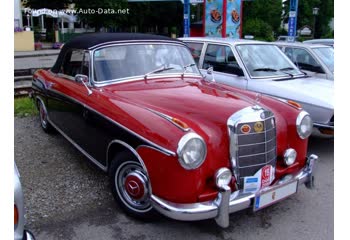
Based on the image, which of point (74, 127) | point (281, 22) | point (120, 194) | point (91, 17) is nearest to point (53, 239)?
point (120, 194)

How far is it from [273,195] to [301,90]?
2.72 meters

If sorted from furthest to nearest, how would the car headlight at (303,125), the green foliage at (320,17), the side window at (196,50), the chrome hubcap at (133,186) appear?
the green foliage at (320,17) → the side window at (196,50) → the car headlight at (303,125) → the chrome hubcap at (133,186)

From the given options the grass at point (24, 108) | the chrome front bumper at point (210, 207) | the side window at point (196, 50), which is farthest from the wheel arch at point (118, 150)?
the grass at point (24, 108)

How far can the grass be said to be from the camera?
737cm

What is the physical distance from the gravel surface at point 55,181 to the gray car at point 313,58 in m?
5.06

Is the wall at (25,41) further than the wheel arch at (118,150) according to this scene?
Yes

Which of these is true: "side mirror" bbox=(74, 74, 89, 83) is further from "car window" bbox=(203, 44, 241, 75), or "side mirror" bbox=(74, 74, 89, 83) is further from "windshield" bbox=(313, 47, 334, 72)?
"windshield" bbox=(313, 47, 334, 72)

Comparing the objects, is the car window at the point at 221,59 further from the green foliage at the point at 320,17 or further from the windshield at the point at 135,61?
the green foliage at the point at 320,17

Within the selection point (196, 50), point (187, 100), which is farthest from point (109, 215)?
point (196, 50)

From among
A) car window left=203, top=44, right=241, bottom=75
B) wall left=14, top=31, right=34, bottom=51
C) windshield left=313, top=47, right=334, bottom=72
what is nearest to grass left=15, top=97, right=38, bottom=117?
car window left=203, top=44, right=241, bottom=75

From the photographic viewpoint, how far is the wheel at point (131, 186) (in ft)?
10.9

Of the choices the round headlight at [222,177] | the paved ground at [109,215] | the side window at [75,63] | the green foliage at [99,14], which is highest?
the green foliage at [99,14]

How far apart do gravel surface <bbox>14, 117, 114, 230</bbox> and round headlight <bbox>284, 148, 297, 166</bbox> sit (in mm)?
1912

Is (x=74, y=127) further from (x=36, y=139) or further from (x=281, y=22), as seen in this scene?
(x=281, y=22)
